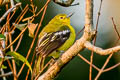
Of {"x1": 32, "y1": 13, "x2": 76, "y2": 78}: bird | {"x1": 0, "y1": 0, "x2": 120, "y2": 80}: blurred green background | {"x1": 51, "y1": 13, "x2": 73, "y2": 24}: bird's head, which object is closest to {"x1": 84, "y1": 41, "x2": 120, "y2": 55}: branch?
{"x1": 32, "y1": 13, "x2": 76, "y2": 78}: bird

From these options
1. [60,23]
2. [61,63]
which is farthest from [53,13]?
[61,63]

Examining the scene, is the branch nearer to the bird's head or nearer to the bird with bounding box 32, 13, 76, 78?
the bird with bounding box 32, 13, 76, 78

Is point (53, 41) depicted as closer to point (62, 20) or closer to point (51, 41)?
point (51, 41)

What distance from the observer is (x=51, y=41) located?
6.81 ft

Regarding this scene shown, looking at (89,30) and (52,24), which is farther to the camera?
(52,24)

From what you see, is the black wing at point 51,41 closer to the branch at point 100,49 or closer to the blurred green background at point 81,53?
the branch at point 100,49

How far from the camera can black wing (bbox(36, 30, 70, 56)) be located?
198cm

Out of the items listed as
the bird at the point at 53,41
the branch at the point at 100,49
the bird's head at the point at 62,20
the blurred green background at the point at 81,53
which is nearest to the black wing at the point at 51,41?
the bird at the point at 53,41

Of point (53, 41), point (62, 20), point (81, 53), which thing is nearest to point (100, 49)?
point (53, 41)

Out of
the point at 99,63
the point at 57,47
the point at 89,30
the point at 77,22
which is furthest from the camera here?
the point at 77,22

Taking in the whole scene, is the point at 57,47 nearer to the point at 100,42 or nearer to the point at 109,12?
the point at 100,42

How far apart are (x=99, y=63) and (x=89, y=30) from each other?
2.97 metres

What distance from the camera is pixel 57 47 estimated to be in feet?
6.71

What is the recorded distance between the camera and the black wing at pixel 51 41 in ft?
6.48
